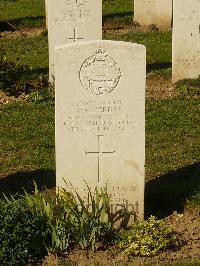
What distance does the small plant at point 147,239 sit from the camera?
6867 millimetres

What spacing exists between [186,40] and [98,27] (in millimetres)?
1537

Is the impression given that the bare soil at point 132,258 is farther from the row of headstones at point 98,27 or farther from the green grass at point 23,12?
the green grass at point 23,12

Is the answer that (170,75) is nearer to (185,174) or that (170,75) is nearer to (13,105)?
(13,105)

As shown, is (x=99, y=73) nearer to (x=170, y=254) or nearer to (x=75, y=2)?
(x=170, y=254)

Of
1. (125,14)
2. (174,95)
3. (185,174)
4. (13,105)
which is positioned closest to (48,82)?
(13,105)

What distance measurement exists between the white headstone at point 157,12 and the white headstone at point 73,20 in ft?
19.7

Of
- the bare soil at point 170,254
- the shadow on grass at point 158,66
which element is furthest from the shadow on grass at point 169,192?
the shadow on grass at point 158,66

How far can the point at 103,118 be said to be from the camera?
7340 millimetres

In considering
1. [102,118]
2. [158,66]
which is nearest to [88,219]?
[102,118]

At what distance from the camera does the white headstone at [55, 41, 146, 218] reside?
715 cm

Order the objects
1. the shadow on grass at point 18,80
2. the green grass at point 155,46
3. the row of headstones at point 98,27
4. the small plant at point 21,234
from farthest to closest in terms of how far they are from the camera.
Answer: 1. the green grass at point 155,46
2. the shadow on grass at point 18,80
3. the row of headstones at point 98,27
4. the small plant at point 21,234

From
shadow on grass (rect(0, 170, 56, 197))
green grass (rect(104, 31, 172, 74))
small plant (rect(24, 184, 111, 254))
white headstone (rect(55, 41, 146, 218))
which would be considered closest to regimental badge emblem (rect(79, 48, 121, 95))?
white headstone (rect(55, 41, 146, 218))

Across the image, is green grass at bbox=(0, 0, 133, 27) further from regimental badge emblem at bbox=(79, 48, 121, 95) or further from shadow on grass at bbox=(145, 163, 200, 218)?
regimental badge emblem at bbox=(79, 48, 121, 95)

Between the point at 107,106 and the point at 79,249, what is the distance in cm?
139
